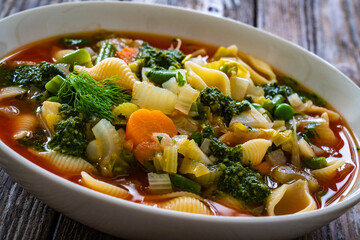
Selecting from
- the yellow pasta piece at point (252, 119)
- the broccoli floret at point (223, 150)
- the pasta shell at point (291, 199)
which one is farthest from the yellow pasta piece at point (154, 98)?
the pasta shell at point (291, 199)

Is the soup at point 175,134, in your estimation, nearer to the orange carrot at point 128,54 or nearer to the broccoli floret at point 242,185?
the broccoli floret at point 242,185

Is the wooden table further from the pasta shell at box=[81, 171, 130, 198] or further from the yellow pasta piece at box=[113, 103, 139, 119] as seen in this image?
the pasta shell at box=[81, 171, 130, 198]

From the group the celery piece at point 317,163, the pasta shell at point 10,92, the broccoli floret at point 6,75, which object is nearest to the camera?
the celery piece at point 317,163

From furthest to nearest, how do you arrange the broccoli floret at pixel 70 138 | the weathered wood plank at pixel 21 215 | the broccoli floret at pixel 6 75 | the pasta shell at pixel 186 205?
the broccoli floret at pixel 6 75, the broccoli floret at pixel 70 138, the weathered wood plank at pixel 21 215, the pasta shell at pixel 186 205

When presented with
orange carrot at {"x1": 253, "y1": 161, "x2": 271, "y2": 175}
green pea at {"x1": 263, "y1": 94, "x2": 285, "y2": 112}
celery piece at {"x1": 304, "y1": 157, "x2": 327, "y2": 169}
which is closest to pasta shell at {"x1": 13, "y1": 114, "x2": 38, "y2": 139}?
orange carrot at {"x1": 253, "y1": 161, "x2": 271, "y2": 175}

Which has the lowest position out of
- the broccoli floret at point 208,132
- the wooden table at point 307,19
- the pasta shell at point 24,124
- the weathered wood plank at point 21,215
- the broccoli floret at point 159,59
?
the wooden table at point 307,19

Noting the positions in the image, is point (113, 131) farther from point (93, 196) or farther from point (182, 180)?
point (93, 196)

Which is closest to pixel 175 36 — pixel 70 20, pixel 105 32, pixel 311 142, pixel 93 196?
pixel 105 32
